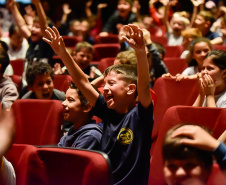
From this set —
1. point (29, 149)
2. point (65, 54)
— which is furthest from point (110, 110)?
point (29, 149)

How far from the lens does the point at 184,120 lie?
193 centimetres

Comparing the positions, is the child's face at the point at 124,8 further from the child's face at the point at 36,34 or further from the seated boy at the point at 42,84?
the seated boy at the point at 42,84

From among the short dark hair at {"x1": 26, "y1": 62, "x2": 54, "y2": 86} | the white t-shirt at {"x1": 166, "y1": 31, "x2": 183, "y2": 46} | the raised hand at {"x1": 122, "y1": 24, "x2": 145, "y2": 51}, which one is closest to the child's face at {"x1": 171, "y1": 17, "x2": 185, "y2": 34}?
the white t-shirt at {"x1": 166, "y1": 31, "x2": 183, "y2": 46}

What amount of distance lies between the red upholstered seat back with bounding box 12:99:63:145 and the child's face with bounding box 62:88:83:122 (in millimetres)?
239

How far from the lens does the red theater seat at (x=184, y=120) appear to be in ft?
6.08

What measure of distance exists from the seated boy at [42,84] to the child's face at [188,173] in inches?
68.4

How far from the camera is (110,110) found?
1903mm

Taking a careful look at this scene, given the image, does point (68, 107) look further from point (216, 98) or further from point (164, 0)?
point (164, 0)

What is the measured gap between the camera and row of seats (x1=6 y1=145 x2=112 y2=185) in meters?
1.41

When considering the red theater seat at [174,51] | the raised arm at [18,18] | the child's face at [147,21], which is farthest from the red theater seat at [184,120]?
the child's face at [147,21]

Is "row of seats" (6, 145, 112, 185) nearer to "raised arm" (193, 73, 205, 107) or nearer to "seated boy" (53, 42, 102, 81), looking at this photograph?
"raised arm" (193, 73, 205, 107)

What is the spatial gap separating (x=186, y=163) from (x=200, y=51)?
2.02 m

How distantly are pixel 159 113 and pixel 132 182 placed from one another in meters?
0.89

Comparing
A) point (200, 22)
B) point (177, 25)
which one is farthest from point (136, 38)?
point (177, 25)
